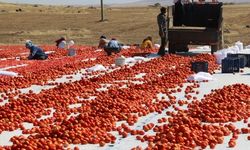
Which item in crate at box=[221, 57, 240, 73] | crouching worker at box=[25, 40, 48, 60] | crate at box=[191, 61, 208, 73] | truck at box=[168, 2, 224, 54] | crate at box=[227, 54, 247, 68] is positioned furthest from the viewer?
truck at box=[168, 2, 224, 54]

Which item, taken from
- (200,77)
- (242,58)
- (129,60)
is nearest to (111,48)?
(129,60)

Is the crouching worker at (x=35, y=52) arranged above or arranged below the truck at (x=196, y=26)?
below

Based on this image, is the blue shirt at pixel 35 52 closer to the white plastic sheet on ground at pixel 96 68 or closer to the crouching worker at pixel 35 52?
the crouching worker at pixel 35 52

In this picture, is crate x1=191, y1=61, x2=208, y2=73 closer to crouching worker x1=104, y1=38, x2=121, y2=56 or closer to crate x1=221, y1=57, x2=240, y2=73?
crate x1=221, y1=57, x2=240, y2=73

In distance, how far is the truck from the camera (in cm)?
2362

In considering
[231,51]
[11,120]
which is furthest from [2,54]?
[11,120]

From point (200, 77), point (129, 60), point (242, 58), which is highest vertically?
point (242, 58)

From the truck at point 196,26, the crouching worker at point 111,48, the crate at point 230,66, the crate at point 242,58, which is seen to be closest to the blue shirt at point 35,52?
the crouching worker at point 111,48

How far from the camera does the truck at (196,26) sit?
930 inches

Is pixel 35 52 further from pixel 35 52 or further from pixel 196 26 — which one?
pixel 196 26

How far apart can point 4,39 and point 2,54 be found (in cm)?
1630

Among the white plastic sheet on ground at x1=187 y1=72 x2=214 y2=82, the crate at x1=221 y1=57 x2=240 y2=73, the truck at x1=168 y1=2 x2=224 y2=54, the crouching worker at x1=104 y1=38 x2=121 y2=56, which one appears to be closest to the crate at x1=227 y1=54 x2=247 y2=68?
the crate at x1=221 y1=57 x2=240 y2=73

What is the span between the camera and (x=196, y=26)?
84.0 feet

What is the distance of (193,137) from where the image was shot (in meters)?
9.04
